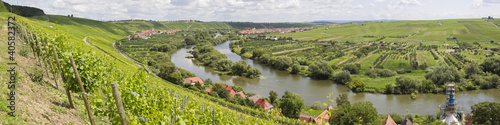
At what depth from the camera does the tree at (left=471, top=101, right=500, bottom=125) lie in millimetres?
21375

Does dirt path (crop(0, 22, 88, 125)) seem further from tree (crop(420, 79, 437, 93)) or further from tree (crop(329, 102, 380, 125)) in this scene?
tree (crop(420, 79, 437, 93))

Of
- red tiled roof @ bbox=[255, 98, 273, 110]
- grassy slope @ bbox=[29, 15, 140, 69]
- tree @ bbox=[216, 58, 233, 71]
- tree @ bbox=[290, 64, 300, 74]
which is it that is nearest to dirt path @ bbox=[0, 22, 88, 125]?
grassy slope @ bbox=[29, 15, 140, 69]

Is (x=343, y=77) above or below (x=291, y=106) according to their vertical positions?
above

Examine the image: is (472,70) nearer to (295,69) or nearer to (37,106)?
(295,69)

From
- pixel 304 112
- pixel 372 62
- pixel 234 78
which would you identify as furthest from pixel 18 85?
pixel 372 62

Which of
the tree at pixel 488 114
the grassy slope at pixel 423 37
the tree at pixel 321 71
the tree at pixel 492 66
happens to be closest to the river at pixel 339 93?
the tree at pixel 321 71

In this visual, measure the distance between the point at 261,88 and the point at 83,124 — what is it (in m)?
28.4

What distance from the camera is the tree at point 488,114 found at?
21375 millimetres

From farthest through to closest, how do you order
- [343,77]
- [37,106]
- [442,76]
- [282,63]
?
[282,63] → [343,77] → [442,76] → [37,106]

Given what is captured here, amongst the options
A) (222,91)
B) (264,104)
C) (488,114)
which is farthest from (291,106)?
(488,114)

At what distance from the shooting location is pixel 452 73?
3838 cm

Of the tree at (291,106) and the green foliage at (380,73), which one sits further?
the green foliage at (380,73)

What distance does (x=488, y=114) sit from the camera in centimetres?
2148

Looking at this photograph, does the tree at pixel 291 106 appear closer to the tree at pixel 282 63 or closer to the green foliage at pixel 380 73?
the green foliage at pixel 380 73
